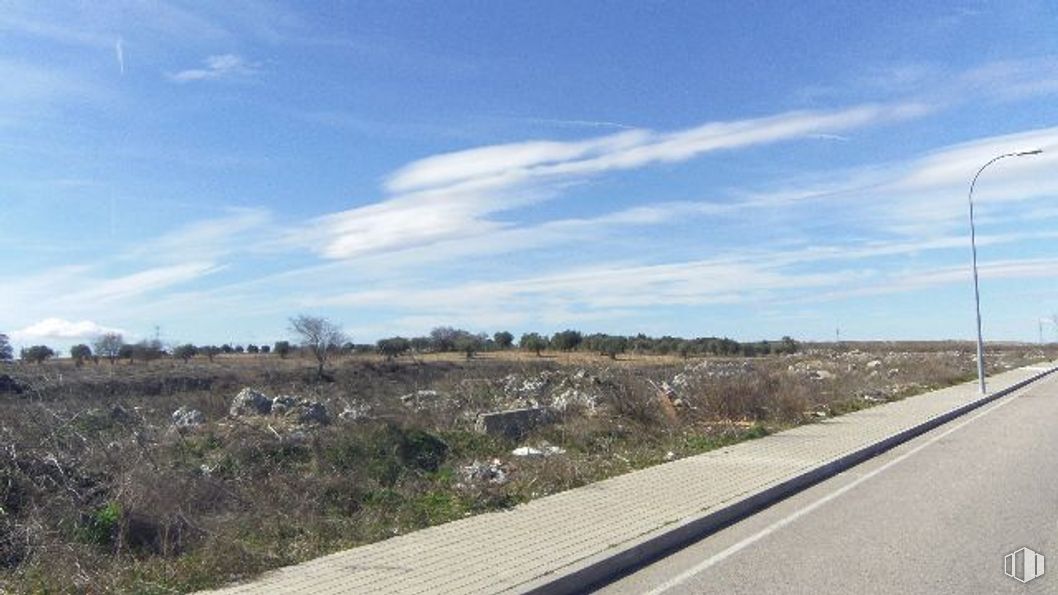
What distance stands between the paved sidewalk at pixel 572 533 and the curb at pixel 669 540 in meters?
0.02

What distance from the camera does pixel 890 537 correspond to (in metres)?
10.2

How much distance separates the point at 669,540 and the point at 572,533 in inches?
38.2

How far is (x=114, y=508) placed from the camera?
9.55m

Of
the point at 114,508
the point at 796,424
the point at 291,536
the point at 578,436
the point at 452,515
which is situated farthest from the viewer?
the point at 796,424

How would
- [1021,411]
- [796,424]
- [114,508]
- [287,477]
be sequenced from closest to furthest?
[114,508]
[287,477]
[796,424]
[1021,411]

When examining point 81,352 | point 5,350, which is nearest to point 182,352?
point 81,352

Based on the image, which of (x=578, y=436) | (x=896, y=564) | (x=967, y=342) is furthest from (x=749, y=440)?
(x=967, y=342)

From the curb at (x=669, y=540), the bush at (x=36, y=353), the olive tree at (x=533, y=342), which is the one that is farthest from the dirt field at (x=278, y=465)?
the olive tree at (x=533, y=342)

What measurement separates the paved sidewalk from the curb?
16mm

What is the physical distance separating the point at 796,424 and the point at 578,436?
21.5ft

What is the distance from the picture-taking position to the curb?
8406 mm

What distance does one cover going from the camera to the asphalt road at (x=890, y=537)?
833 centimetres

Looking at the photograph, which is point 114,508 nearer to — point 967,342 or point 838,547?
point 838,547

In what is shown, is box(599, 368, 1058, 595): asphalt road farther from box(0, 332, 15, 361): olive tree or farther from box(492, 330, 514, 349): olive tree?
box(492, 330, 514, 349): olive tree
